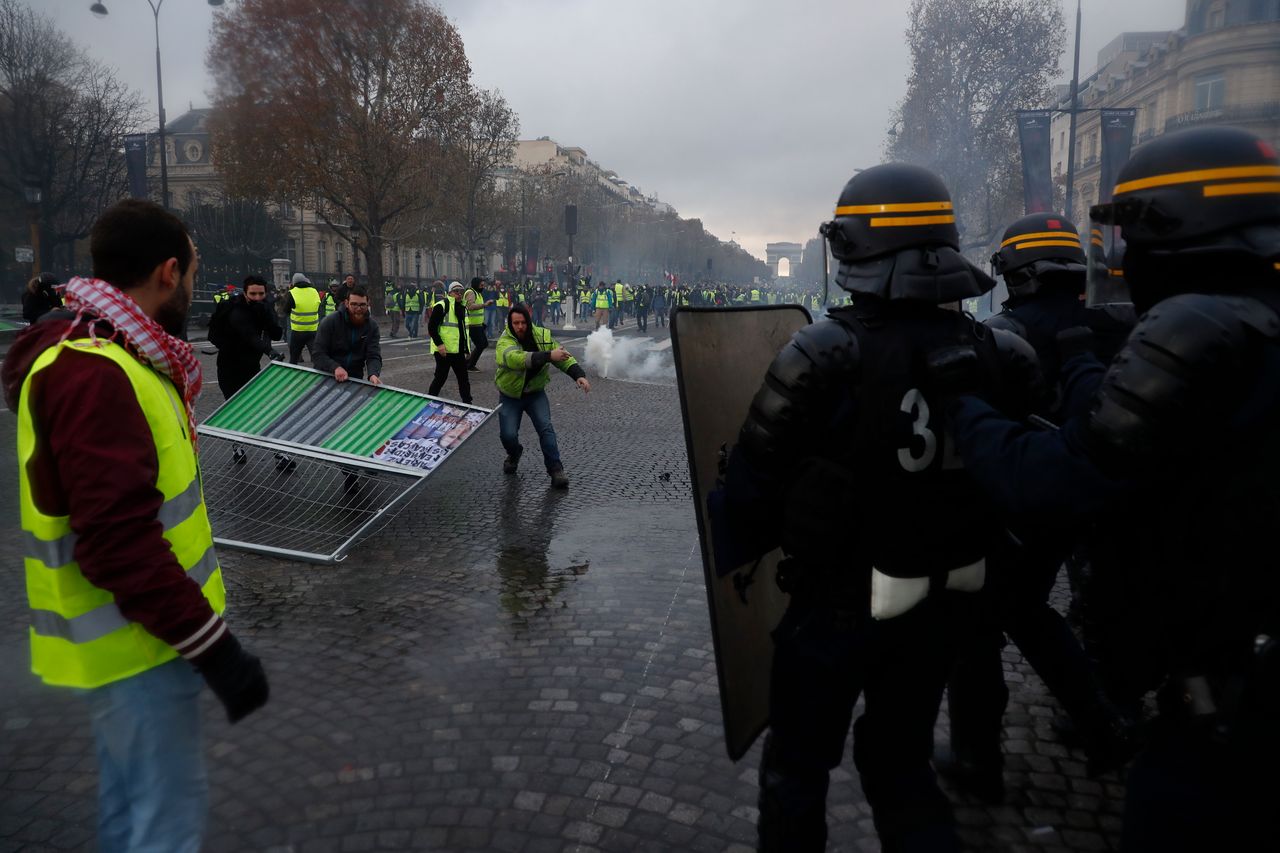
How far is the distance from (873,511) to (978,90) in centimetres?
4487

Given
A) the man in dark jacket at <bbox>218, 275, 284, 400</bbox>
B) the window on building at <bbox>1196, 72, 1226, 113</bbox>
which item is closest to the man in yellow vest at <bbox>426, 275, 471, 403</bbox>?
the man in dark jacket at <bbox>218, 275, 284, 400</bbox>

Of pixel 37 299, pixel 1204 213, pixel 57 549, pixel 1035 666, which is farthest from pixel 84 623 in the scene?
pixel 37 299

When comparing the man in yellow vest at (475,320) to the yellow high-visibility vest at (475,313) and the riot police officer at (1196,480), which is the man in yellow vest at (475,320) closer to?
the yellow high-visibility vest at (475,313)

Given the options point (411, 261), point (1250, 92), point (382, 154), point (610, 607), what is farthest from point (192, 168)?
point (610, 607)

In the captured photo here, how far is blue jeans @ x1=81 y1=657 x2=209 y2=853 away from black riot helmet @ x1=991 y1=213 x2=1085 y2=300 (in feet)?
10.7

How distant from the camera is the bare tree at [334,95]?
1255 inches

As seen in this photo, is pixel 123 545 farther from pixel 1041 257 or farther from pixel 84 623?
pixel 1041 257

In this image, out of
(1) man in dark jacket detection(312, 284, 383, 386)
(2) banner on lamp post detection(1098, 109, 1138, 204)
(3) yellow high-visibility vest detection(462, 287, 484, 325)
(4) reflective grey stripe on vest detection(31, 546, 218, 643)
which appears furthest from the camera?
(2) banner on lamp post detection(1098, 109, 1138, 204)

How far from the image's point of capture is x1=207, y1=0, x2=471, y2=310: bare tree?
31.9 meters

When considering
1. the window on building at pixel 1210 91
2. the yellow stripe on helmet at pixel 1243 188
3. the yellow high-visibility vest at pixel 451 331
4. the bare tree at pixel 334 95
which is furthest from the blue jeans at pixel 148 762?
the window on building at pixel 1210 91

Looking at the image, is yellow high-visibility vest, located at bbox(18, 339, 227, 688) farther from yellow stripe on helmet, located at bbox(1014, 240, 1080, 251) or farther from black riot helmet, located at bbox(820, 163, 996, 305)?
yellow stripe on helmet, located at bbox(1014, 240, 1080, 251)

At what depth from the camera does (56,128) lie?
106 ft

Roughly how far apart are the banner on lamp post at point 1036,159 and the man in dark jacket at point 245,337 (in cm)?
2038

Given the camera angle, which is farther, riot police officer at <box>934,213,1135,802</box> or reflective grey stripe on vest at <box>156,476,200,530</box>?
riot police officer at <box>934,213,1135,802</box>
